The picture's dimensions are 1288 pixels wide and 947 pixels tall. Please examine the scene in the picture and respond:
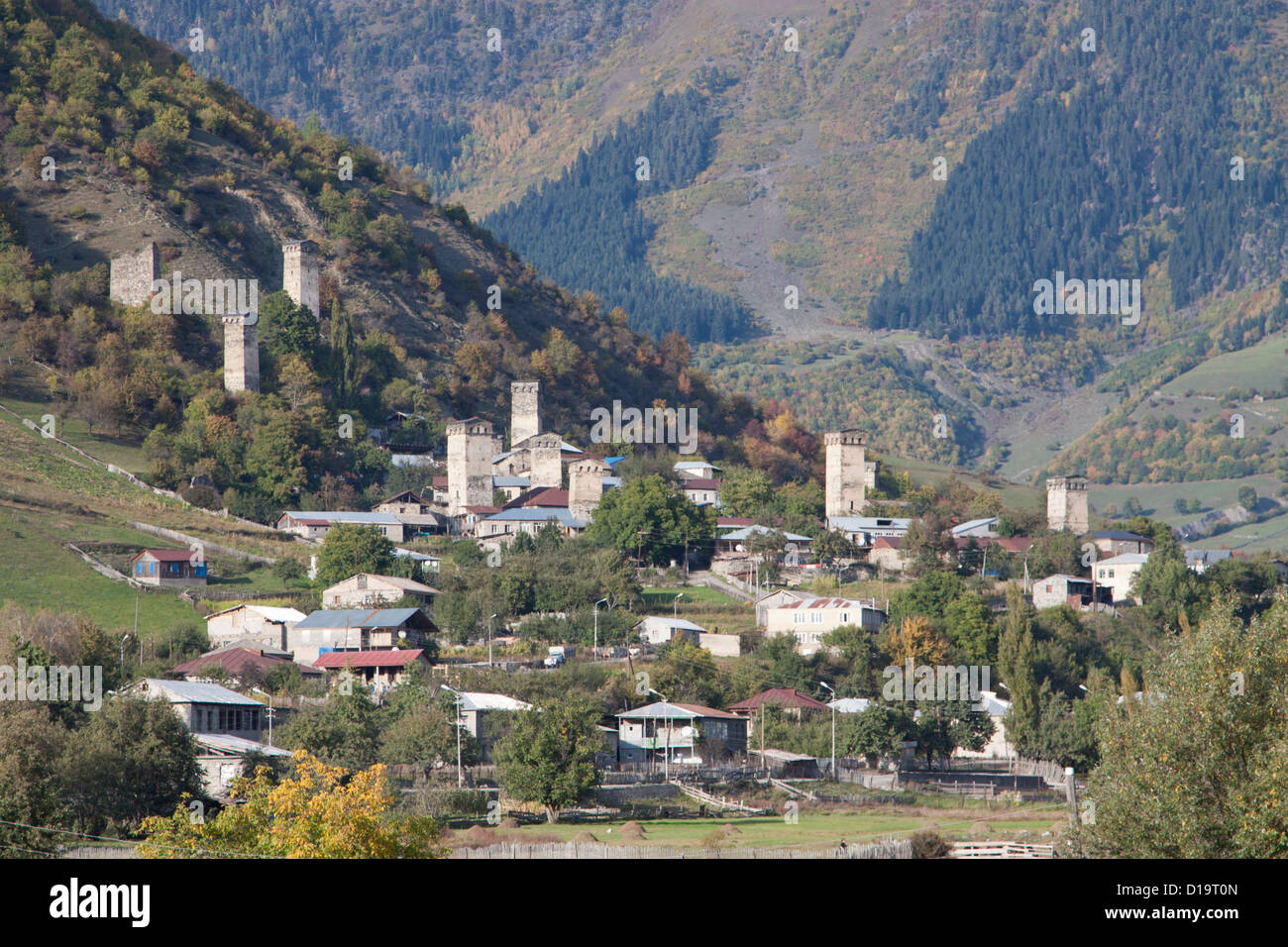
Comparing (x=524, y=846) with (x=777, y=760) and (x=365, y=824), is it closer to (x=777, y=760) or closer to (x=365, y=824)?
(x=365, y=824)

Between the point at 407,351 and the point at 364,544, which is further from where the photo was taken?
the point at 407,351

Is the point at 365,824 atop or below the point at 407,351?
below

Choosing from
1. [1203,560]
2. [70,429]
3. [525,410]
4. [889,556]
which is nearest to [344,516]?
[70,429]

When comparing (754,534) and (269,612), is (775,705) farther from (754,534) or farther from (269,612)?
(754,534)

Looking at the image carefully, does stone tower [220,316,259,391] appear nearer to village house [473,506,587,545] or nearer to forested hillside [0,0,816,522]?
forested hillside [0,0,816,522]

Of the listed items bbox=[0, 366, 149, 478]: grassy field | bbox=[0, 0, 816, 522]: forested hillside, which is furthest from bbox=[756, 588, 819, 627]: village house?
bbox=[0, 366, 149, 478]: grassy field

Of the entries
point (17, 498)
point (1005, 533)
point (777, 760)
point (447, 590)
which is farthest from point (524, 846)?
point (1005, 533)
